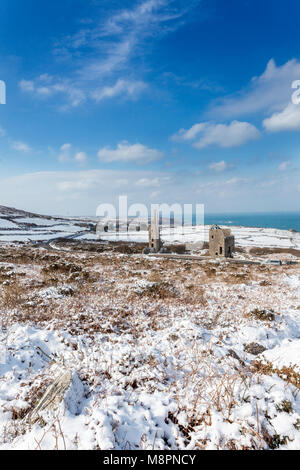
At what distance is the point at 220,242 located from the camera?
32750 millimetres

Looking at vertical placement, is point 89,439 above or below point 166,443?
above

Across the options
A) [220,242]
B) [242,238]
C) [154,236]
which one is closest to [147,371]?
[220,242]

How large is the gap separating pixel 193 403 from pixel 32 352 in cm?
421

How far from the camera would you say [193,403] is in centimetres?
386

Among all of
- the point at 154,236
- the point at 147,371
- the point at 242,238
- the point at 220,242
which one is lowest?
the point at 242,238

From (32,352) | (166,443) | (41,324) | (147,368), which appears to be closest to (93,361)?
(147,368)

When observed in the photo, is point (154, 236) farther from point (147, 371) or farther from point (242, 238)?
point (242, 238)

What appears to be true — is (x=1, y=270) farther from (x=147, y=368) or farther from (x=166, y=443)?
(x=166, y=443)

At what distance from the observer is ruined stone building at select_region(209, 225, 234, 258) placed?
3244 centimetres

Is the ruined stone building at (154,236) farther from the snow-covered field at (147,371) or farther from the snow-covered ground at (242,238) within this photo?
the snow-covered ground at (242,238)

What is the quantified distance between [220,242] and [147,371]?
30.2 m
